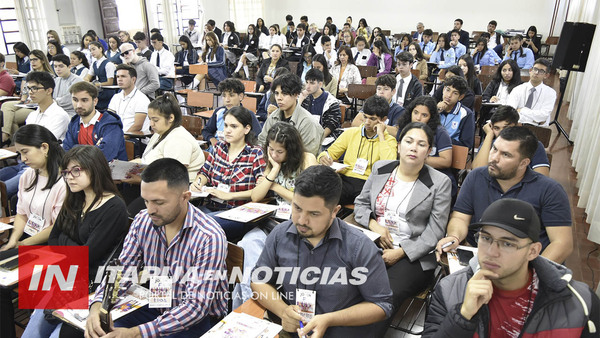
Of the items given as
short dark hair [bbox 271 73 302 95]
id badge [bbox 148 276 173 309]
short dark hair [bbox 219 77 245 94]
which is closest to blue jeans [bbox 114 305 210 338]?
id badge [bbox 148 276 173 309]

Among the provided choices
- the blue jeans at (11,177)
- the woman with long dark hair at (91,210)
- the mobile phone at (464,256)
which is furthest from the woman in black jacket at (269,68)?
the mobile phone at (464,256)

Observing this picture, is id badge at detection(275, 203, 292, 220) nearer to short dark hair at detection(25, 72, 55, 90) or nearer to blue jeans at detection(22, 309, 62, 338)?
blue jeans at detection(22, 309, 62, 338)

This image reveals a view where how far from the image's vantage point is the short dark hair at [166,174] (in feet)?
6.40

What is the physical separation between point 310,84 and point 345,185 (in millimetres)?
2072

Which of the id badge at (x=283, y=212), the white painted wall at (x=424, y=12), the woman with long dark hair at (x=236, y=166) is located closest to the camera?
the id badge at (x=283, y=212)

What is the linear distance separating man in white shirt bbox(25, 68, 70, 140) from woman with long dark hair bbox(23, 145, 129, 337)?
268 cm

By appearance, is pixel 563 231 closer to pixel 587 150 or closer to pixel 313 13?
pixel 587 150

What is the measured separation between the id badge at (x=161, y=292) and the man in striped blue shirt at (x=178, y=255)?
0.02 m

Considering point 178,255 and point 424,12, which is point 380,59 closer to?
point 178,255

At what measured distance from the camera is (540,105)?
213 inches

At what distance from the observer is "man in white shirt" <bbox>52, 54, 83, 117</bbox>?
19.6 feet

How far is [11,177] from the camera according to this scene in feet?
13.7

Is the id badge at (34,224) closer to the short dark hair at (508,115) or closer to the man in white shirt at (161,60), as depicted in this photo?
the short dark hair at (508,115)

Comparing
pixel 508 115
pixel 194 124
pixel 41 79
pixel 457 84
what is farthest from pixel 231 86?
pixel 508 115
